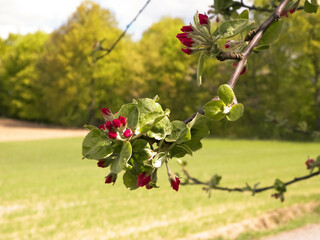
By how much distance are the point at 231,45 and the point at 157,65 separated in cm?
3168

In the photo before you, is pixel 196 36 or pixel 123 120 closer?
pixel 123 120

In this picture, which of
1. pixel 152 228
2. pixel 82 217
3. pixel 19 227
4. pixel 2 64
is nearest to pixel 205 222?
pixel 152 228

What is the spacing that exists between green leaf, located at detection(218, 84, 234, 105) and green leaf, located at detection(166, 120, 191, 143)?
0.08 metres

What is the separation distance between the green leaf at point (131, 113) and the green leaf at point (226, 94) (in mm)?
136

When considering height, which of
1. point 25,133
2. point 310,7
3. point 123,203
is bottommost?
point 25,133

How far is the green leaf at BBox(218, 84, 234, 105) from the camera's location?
58cm

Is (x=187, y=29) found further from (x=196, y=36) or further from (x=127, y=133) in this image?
(x=127, y=133)

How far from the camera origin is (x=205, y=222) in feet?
24.2

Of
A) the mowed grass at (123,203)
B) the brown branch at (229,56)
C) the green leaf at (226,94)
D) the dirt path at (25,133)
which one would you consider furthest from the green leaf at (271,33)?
the dirt path at (25,133)

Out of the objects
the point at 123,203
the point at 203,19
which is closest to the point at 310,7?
the point at 203,19

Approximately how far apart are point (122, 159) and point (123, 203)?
8997 millimetres

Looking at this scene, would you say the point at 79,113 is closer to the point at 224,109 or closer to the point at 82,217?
the point at 82,217

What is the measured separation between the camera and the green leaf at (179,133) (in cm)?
59

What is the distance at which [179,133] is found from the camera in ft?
1.94
